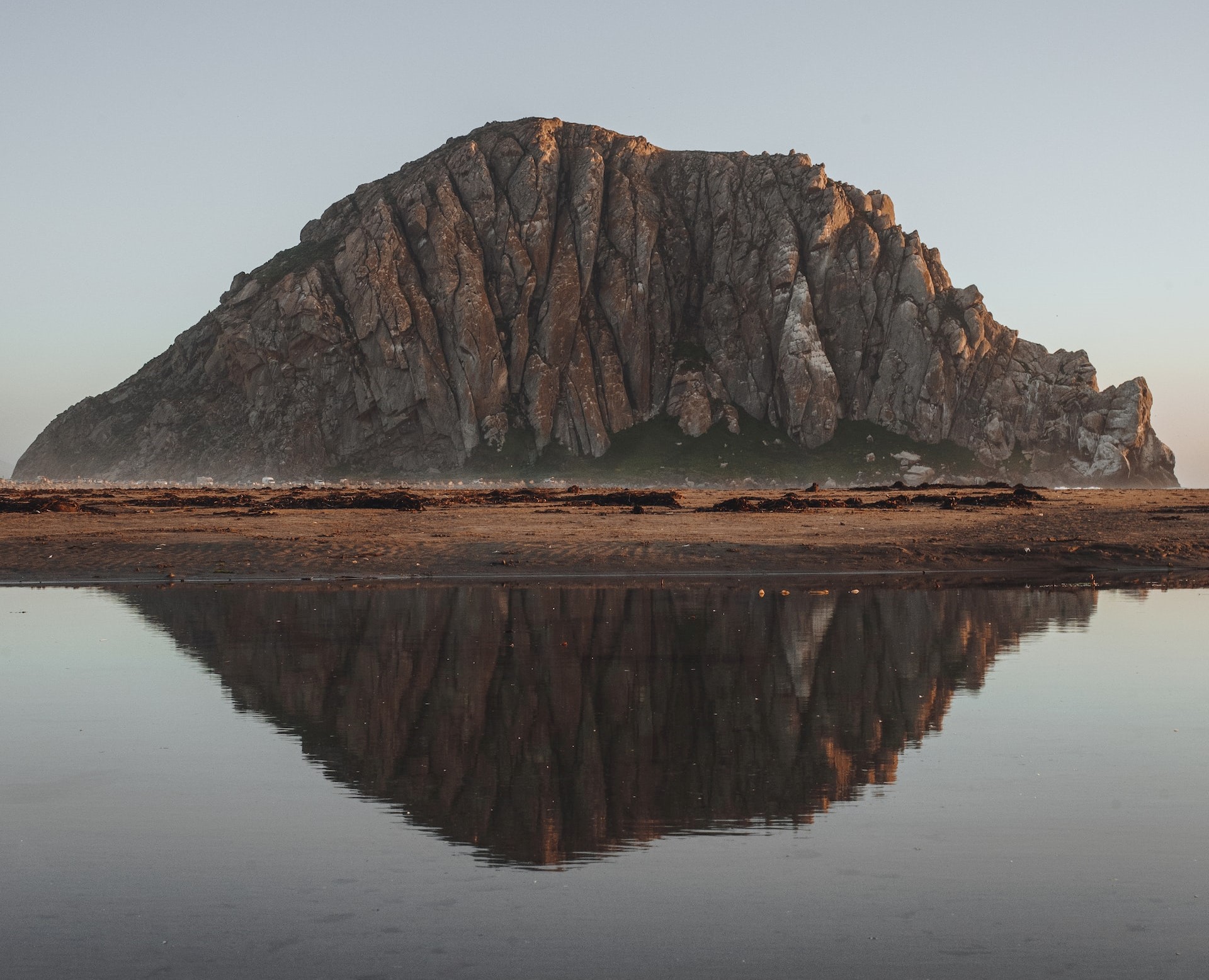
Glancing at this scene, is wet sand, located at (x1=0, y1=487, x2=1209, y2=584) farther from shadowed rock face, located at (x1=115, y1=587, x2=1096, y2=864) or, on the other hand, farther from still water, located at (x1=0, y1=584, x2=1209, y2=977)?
still water, located at (x1=0, y1=584, x2=1209, y2=977)

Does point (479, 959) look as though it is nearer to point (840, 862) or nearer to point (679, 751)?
point (840, 862)

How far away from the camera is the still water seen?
8.21 meters

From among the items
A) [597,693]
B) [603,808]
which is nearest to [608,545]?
[597,693]

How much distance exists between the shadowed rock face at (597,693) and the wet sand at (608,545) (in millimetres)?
7851

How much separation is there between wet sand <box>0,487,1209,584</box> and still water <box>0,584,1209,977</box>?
1661cm

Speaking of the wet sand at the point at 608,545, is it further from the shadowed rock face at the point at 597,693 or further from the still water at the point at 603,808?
the still water at the point at 603,808

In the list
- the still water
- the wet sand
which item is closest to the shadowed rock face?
the still water

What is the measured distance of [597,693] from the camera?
58.1 feet

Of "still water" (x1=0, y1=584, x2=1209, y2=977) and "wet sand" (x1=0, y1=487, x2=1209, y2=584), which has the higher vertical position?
"wet sand" (x1=0, y1=487, x2=1209, y2=584)

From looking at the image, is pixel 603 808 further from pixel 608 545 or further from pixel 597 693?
pixel 608 545

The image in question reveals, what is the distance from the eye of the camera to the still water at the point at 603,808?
26.9ft

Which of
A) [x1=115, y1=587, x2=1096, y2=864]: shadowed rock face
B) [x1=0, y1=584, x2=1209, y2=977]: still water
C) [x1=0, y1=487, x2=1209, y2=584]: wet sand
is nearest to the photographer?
[x1=0, y1=584, x2=1209, y2=977]: still water

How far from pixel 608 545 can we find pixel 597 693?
26.8 metres

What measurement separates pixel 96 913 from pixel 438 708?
25.4ft
